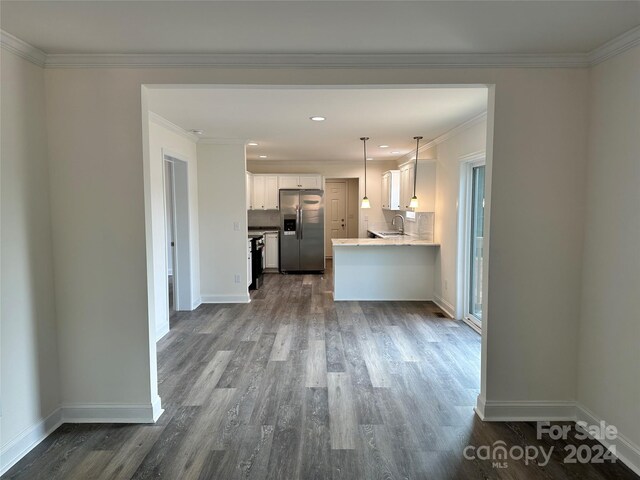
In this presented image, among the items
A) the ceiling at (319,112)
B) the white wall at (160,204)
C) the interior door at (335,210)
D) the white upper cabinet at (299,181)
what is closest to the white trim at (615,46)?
the ceiling at (319,112)

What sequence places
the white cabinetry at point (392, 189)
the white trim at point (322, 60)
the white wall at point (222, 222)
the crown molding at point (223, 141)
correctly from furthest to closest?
the white cabinetry at point (392, 189) → the white wall at point (222, 222) → the crown molding at point (223, 141) → the white trim at point (322, 60)

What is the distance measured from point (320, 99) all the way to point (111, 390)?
2.81 meters

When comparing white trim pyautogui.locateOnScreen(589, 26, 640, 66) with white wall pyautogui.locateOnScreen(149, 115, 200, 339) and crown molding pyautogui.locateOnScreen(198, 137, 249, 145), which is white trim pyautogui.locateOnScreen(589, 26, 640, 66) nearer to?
white wall pyautogui.locateOnScreen(149, 115, 200, 339)

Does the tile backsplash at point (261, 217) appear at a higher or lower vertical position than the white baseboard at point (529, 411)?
higher

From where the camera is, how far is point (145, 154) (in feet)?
8.33

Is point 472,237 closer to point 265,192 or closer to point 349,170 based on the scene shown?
point 349,170

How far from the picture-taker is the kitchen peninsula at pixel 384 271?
5.76 m

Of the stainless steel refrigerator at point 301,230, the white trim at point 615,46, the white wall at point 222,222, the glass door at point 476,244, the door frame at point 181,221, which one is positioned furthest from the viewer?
the stainless steel refrigerator at point 301,230

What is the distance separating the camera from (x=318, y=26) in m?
2.04

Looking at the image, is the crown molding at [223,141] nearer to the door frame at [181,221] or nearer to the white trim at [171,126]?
the white trim at [171,126]

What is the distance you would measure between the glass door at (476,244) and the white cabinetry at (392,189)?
2.11 metres

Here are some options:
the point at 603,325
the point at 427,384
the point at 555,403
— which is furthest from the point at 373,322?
the point at 603,325

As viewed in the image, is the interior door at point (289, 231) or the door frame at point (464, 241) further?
the interior door at point (289, 231)

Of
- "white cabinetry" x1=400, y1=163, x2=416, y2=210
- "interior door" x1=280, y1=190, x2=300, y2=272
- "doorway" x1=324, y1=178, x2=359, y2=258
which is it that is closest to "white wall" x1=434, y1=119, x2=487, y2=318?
"white cabinetry" x1=400, y1=163, x2=416, y2=210
